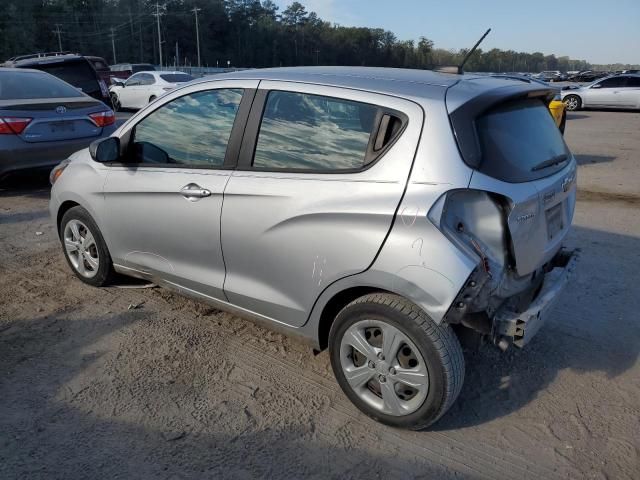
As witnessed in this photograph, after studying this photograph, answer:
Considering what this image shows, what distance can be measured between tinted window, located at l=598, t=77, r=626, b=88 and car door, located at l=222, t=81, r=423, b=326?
84.9 feet

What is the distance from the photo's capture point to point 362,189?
2.74 metres

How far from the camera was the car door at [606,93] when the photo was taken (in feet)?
80.2

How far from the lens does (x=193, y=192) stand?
340 cm

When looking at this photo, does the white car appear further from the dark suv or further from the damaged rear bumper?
the damaged rear bumper

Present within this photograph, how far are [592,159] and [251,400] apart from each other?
10.7 metres

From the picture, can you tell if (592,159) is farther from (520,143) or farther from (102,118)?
(520,143)

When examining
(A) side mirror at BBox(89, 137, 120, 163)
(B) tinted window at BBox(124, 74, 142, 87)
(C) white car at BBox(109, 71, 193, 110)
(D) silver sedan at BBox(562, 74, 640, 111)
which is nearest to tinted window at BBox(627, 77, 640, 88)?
(D) silver sedan at BBox(562, 74, 640, 111)

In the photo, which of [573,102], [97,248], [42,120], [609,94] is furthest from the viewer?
[573,102]

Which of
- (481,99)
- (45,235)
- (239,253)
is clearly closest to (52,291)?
(45,235)

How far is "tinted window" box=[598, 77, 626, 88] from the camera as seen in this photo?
24.5m

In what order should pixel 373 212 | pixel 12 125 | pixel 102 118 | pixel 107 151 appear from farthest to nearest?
pixel 102 118 < pixel 12 125 < pixel 107 151 < pixel 373 212

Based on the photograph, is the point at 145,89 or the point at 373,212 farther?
the point at 145,89

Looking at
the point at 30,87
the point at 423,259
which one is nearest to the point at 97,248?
the point at 423,259

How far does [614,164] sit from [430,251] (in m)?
10.0
